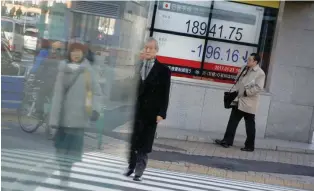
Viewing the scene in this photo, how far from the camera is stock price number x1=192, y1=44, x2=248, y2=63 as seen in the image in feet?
36.8

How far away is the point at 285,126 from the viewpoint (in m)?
11.2

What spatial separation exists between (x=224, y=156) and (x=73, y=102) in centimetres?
522

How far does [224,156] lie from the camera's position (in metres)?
9.46

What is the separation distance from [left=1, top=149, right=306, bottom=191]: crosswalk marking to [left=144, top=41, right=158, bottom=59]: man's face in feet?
3.81

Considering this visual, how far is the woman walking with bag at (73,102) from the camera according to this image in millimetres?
4344

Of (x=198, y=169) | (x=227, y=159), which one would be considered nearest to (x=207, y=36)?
(x=227, y=159)

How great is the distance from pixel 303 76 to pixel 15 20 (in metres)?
8.32

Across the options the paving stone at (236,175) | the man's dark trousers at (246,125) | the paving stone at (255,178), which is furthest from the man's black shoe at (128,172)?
the man's dark trousers at (246,125)

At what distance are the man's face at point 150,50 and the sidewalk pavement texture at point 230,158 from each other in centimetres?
84

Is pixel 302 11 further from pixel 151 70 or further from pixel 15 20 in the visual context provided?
pixel 15 20

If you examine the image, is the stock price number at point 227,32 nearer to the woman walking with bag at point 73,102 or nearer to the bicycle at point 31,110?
the woman walking with bag at point 73,102

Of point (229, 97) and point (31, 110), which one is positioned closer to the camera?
point (31, 110)

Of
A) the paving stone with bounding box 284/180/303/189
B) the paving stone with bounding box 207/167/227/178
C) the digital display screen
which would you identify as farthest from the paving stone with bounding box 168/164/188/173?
the digital display screen

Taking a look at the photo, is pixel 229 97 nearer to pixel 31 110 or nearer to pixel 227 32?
pixel 227 32
